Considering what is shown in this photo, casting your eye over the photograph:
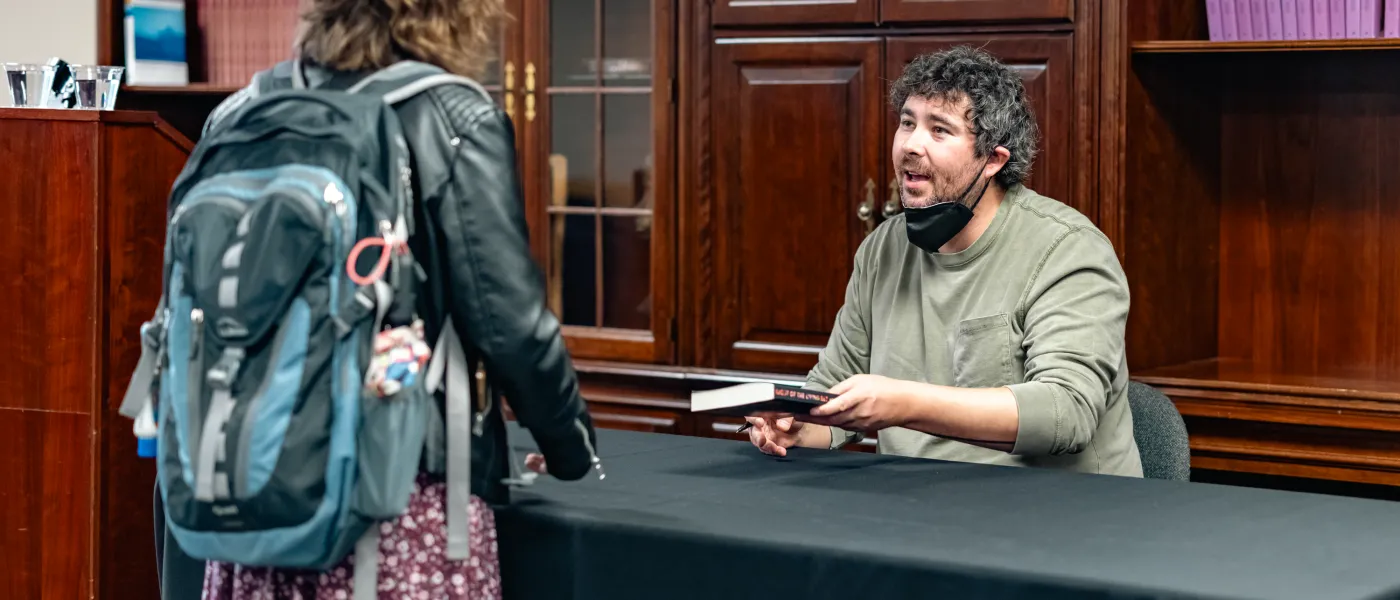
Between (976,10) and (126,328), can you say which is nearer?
(126,328)

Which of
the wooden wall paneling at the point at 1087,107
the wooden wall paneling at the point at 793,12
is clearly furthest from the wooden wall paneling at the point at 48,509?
the wooden wall paneling at the point at 1087,107

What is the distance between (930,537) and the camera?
1578mm

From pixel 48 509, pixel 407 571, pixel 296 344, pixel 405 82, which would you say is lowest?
pixel 48 509

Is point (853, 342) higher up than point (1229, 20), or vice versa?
point (1229, 20)

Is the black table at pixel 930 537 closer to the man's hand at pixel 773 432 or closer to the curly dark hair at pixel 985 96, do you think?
the man's hand at pixel 773 432

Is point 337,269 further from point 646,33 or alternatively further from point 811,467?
point 646,33

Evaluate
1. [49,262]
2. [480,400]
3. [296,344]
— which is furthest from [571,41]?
[296,344]

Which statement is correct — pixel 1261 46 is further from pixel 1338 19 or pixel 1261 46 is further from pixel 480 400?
pixel 480 400

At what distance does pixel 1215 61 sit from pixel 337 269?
231 centimetres

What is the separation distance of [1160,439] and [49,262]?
1.77 metres

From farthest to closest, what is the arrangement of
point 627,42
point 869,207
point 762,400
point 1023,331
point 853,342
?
1. point 627,42
2. point 869,207
3. point 853,342
4. point 1023,331
5. point 762,400

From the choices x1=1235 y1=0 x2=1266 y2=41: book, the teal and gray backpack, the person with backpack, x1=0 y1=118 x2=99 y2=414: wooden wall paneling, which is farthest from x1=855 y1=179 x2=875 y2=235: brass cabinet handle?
the teal and gray backpack

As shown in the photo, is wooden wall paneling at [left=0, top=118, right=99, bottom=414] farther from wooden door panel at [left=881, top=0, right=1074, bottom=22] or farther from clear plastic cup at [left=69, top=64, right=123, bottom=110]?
wooden door panel at [left=881, top=0, right=1074, bottom=22]

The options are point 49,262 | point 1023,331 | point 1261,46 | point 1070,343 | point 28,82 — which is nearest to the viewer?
point 1070,343
